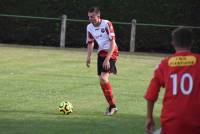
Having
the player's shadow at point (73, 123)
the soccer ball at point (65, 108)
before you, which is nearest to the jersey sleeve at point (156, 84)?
the player's shadow at point (73, 123)

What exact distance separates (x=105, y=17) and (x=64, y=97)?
20.9m

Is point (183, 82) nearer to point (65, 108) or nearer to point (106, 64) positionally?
point (65, 108)

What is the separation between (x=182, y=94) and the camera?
20.6 feet

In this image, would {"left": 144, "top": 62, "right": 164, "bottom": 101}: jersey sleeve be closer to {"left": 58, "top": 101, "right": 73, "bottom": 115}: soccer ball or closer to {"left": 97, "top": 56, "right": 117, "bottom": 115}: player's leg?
{"left": 58, "top": 101, "right": 73, "bottom": 115}: soccer ball

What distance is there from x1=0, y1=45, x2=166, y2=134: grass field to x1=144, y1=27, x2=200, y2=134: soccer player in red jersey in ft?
12.9

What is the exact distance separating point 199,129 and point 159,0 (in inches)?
1126

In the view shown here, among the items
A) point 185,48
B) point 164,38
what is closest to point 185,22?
point 164,38

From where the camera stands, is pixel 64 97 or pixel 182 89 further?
pixel 64 97

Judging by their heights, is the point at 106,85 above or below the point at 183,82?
below

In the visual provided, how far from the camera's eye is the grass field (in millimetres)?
10656

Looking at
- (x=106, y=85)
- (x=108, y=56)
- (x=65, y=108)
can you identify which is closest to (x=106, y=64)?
(x=108, y=56)

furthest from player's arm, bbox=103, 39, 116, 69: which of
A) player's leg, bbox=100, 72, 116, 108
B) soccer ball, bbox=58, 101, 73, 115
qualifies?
soccer ball, bbox=58, 101, 73, 115

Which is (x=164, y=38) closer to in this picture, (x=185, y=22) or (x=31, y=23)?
(x=185, y=22)

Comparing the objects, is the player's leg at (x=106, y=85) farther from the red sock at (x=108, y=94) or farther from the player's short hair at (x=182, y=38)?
the player's short hair at (x=182, y=38)
